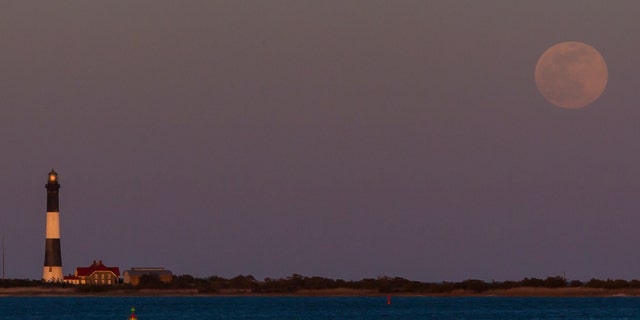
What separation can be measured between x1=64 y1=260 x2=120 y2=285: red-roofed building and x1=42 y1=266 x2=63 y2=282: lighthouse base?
10178 mm

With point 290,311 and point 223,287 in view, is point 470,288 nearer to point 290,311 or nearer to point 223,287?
point 223,287

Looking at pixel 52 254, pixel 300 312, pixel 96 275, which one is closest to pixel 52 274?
pixel 52 254

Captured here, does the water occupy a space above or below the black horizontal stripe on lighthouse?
below

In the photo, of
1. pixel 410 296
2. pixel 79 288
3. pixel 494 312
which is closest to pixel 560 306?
pixel 494 312

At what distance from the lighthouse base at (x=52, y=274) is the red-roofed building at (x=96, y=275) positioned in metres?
10.2

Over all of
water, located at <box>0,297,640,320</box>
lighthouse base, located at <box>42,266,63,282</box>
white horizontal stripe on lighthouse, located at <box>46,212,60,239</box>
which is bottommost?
water, located at <box>0,297,640,320</box>

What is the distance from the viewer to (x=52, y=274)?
14288 cm

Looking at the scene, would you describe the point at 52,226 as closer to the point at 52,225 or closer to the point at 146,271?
the point at 52,225

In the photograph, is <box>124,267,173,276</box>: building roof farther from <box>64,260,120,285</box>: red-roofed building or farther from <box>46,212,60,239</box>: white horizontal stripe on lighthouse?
<box>46,212,60,239</box>: white horizontal stripe on lighthouse

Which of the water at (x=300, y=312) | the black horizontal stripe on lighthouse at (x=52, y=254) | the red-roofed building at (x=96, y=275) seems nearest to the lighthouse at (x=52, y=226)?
the black horizontal stripe on lighthouse at (x=52, y=254)

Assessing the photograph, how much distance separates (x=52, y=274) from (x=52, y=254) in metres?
5.35

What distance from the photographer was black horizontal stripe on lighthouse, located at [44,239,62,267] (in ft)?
447

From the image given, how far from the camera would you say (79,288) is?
15338 cm

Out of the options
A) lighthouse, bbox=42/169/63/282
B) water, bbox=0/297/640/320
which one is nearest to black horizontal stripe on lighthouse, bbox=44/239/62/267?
lighthouse, bbox=42/169/63/282
